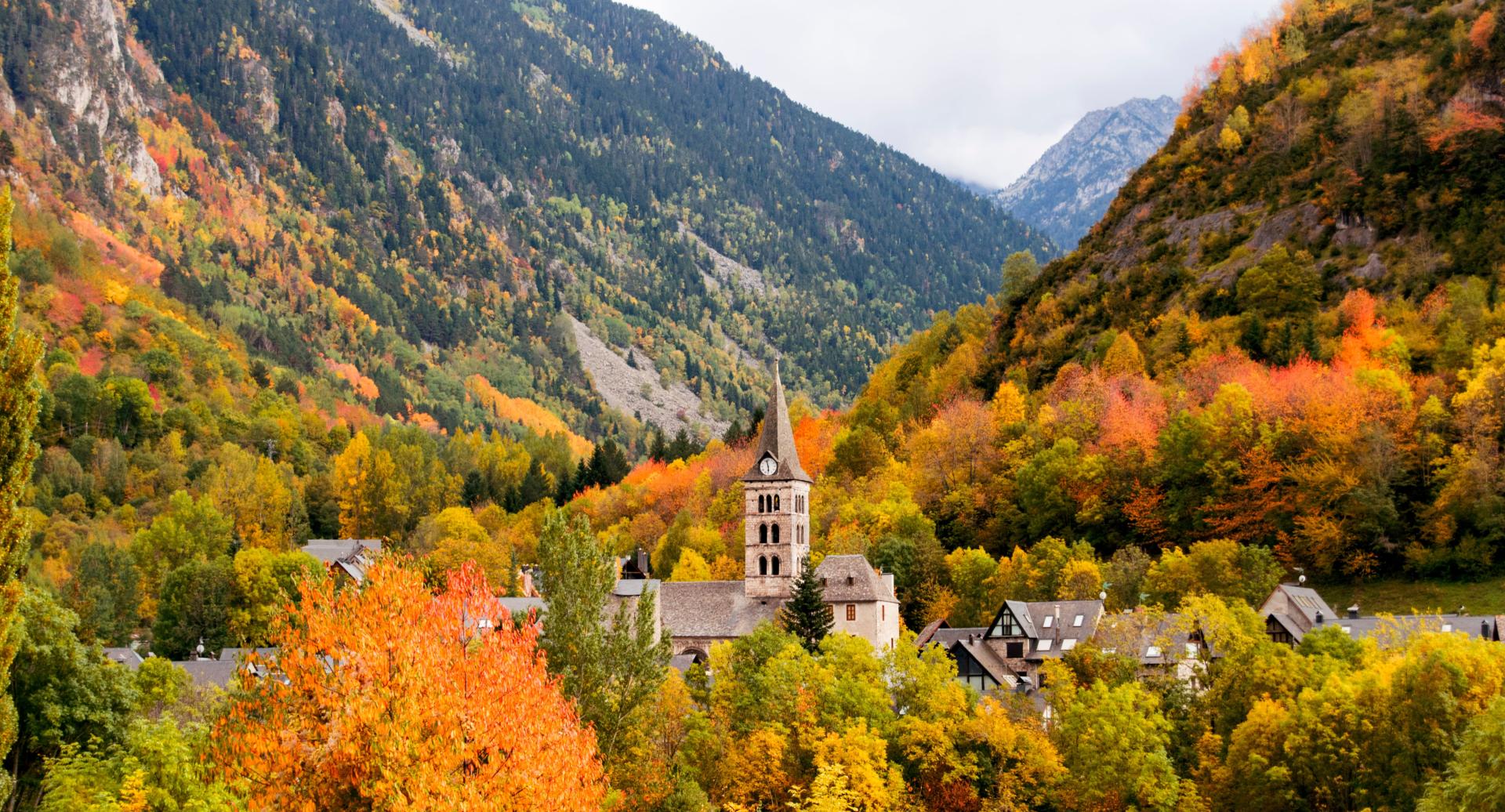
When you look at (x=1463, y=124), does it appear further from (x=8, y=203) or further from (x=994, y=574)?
(x=8, y=203)


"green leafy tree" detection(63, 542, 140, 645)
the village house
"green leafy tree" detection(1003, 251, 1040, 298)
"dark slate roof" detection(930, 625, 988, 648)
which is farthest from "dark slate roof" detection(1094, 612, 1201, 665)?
"green leafy tree" detection(1003, 251, 1040, 298)

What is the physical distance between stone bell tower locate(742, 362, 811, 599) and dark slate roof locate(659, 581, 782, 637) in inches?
48.7

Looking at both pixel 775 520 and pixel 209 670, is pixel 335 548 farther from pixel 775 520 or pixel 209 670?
pixel 775 520

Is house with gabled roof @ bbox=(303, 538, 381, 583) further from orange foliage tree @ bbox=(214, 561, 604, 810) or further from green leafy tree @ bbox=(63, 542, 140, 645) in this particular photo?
orange foliage tree @ bbox=(214, 561, 604, 810)

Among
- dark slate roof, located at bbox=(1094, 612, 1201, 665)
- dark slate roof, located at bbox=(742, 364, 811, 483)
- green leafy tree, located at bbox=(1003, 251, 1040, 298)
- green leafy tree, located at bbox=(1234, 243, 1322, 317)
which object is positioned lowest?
dark slate roof, located at bbox=(1094, 612, 1201, 665)

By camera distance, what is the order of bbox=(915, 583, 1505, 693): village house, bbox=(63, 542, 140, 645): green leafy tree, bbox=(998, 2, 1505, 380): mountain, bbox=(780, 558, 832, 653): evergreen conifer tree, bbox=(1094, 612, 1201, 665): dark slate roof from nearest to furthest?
bbox=(915, 583, 1505, 693): village house, bbox=(1094, 612, 1201, 665): dark slate roof, bbox=(780, 558, 832, 653): evergreen conifer tree, bbox=(63, 542, 140, 645): green leafy tree, bbox=(998, 2, 1505, 380): mountain

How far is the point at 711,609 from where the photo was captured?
102m

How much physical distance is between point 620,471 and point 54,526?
2383 inches

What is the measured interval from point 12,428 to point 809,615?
59379 mm

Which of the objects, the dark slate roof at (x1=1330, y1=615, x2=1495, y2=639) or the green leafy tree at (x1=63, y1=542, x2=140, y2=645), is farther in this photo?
the green leafy tree at (x1=63, y1=542, x2=140, y2=645)

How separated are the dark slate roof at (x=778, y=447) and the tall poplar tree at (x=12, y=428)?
232 ft

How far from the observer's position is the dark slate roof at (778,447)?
106438mm

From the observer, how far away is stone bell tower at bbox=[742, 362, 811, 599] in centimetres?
10425

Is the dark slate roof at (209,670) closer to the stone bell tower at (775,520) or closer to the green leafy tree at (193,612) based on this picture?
the green leafy tree at (193,612)
